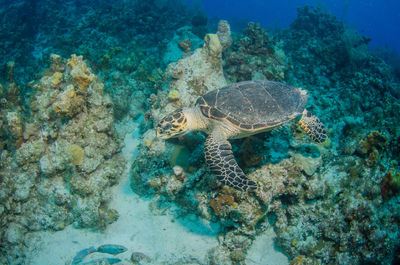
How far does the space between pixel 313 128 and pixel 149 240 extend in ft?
14.0

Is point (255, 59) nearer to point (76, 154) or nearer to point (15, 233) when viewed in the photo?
point (76, 154)

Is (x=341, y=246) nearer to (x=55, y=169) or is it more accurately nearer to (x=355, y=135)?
(x=355, y=135)

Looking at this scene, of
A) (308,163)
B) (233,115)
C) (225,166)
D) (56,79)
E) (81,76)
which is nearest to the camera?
(225,166)

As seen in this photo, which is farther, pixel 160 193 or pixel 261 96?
pixel 160 193

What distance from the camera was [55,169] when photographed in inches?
174

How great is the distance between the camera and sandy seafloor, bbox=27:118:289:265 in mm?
3973

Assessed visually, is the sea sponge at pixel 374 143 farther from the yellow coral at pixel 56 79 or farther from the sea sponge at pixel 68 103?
the yellow coral at pixel 56 79

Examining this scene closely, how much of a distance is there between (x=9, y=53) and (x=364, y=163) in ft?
55.0

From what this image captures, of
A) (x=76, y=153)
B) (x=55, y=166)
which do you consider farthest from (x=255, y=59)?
(x=55, y=166)

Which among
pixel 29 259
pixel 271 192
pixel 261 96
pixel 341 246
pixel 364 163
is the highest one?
pixel 261 96

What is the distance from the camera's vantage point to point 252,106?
12.6 feet

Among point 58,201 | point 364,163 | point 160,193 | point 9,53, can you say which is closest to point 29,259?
point 58,201

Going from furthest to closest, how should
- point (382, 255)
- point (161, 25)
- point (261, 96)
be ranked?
point (161, 25) < point (261, 96) < point (382, 255)

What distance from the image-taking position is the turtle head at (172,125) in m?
3.80
